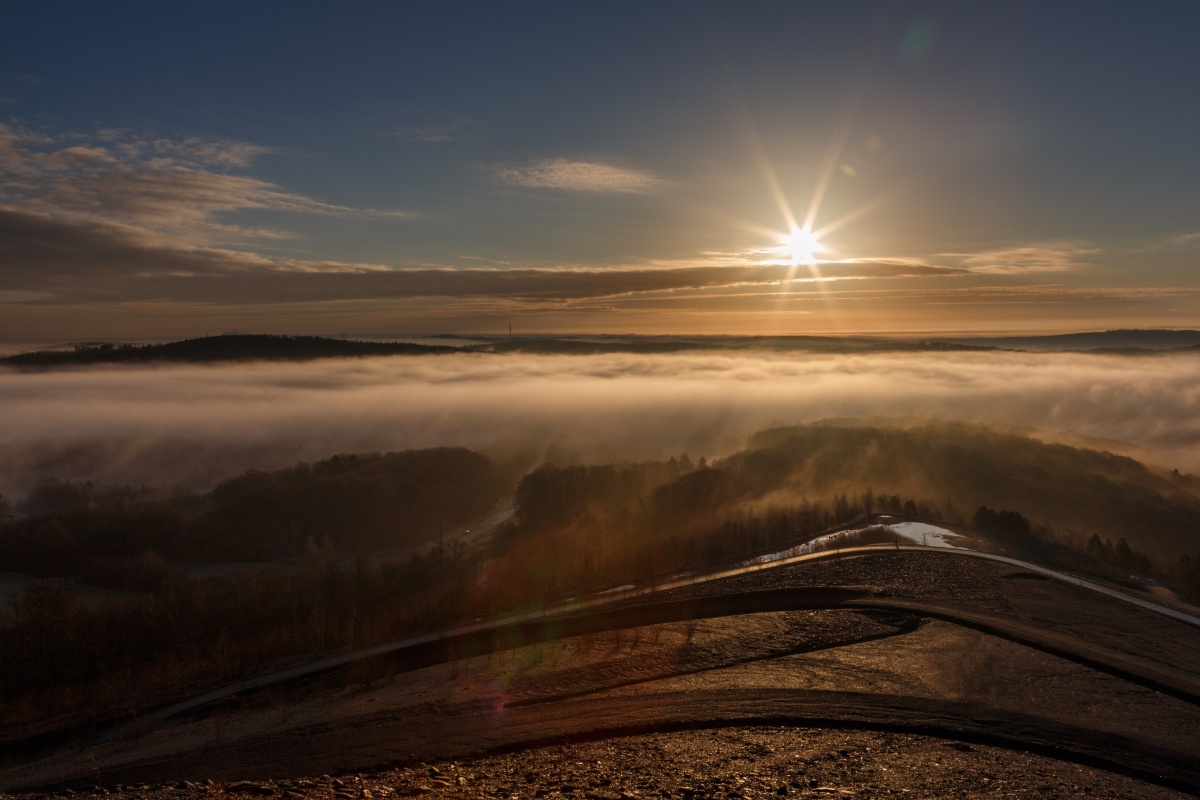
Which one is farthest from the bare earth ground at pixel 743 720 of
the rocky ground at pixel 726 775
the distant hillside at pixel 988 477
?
the distant hillside at pixel 988 477

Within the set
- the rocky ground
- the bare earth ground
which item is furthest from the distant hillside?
the rocky ground

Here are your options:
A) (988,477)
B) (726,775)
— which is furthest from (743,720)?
(988,477)

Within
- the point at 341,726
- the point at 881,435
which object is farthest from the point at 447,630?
the point at 881,435

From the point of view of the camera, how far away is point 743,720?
20703 millimetres

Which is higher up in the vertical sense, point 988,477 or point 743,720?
point 743,720

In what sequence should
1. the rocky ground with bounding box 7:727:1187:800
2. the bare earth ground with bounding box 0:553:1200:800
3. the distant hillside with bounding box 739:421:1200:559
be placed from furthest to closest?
the distant hillside with bounding box 739:421:1200:559, the bare earth ground with bounding box 0:553:1200:800, the rocky ground with bounding box 7:727:1187:800

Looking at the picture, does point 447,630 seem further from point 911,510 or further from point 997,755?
point 911,510

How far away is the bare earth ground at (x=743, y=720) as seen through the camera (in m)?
17.0

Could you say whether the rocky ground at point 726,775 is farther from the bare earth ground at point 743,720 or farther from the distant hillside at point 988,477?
the distant hillside at point 988,477

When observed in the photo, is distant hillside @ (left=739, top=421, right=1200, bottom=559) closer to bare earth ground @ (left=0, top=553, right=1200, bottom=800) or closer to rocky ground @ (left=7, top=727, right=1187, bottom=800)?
bare earth ground @ (left=0, top=553, right=1200, bottom=800)

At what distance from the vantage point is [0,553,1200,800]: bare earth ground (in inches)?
671

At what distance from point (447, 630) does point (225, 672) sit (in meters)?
10.3

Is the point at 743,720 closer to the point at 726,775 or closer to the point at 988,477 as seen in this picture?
the point at 726,775

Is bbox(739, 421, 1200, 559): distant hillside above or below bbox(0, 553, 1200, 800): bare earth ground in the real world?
below
